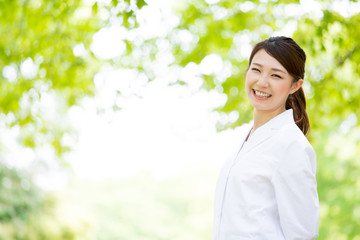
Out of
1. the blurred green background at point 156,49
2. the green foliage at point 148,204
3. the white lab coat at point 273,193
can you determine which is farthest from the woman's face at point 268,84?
the green foliage at point 148,204

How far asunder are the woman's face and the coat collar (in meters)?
0.04

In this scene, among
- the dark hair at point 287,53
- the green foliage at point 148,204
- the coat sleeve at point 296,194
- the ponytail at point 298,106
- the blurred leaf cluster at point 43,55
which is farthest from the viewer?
the green foliage at point 148,204

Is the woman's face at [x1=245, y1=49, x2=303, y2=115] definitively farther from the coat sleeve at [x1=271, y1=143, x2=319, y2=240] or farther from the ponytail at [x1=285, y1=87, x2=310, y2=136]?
the coat sleeve at [x1=271, y1=143, x2=319, y2=240]

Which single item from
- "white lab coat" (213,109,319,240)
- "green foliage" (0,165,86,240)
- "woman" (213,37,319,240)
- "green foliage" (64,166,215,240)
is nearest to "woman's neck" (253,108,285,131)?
"woman" (213,37,319,240)

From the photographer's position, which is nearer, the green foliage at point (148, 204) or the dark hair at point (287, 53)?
the dark hair at point (287, 53)

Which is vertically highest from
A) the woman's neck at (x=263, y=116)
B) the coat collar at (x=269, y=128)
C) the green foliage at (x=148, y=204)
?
the green foliage at (x=148, y=204)

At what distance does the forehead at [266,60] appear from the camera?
80.0 inches

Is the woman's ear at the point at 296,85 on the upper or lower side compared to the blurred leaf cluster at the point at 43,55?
lower

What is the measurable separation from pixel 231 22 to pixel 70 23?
2.14 metres

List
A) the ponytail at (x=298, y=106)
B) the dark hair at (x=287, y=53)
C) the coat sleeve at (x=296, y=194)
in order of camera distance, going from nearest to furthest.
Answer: the coat sleeve at (x=296, y=194), the dark hair at (x=287, y=53), the ponytail at (x=298, y=106)

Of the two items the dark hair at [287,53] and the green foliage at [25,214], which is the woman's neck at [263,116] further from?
the green foliage at [25,214]

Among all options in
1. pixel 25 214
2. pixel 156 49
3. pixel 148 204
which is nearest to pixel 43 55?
pixel 156 49

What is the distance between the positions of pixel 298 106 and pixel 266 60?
0.30m

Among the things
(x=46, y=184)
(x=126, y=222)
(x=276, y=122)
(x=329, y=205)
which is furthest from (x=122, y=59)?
(x=126, y=222)
